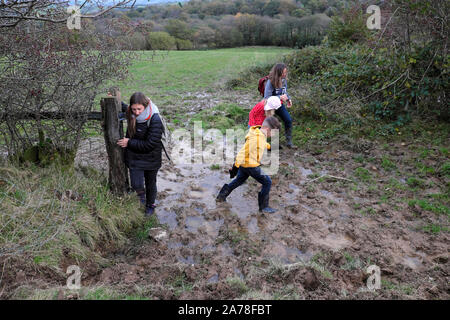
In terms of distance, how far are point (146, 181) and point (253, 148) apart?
5.40ft

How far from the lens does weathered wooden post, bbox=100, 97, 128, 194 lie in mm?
4234

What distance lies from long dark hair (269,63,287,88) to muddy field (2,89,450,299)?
5.77 ft

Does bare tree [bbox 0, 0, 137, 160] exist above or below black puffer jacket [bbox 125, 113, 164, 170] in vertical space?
above

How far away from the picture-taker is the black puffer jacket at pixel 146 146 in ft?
13.8

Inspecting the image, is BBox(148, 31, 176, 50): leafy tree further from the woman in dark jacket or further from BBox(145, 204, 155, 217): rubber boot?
BBox(145, 204, 155, 217): rubber boot

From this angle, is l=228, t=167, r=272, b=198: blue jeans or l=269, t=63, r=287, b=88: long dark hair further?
l=269, t=63, r=287, b=88: long dark hair

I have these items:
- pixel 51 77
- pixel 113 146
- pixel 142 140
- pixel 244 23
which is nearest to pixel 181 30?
pixel 244 23

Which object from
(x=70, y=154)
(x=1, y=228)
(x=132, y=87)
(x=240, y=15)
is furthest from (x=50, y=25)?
(x=240, y=15)

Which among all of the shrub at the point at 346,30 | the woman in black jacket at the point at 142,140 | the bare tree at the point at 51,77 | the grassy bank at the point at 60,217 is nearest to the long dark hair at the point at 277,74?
the bare tree at the point at 51,77

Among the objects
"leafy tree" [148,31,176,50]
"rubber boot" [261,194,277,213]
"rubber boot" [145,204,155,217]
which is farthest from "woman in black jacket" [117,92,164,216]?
"leafy tree" [148,31,176,50]

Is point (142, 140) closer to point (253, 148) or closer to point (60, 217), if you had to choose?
point (60, 217)
